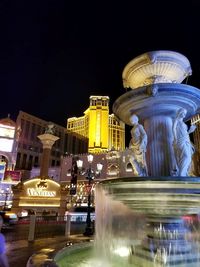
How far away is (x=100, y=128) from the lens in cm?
7081

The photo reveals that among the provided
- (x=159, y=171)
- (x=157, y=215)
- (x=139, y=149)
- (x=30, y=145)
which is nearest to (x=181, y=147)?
(x=159, y=171)

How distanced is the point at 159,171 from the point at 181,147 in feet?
2.32

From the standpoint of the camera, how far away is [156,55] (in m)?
5.41

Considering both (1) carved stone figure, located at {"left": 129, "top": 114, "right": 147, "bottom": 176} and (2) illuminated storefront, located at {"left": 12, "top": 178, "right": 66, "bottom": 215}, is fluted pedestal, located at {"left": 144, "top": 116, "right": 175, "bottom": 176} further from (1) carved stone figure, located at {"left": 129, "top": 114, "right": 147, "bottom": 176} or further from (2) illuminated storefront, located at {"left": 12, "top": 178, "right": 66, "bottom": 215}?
(2) illuminated storefront, located at {"left": 12, "top": 178, "right": 66, "bottom": 215}

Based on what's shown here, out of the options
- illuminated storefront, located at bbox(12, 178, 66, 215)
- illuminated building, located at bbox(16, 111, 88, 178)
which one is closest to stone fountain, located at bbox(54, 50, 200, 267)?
illuminated storefront, located at bbox(12, 178, 66, 215)

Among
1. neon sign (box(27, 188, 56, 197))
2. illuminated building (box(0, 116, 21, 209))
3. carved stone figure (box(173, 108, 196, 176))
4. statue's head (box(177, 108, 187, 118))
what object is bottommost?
neon sign (box(27, 188, 56, 197))

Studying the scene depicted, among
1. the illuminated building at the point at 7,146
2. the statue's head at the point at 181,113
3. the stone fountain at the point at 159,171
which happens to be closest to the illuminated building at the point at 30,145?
the illuminated building at the point at 7,146

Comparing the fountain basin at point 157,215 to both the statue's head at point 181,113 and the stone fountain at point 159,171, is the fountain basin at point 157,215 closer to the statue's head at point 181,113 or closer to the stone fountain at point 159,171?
the stone fountain at point 159,171

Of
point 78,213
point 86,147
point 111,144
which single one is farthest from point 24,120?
point 78,213

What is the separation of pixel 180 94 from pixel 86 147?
68.2 m

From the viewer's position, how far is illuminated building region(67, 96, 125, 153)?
69812 mm

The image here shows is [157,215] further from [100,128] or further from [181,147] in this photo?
[100,128]

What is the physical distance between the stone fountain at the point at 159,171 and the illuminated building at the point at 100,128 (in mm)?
61123

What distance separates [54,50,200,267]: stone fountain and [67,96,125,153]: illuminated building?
201 ft
